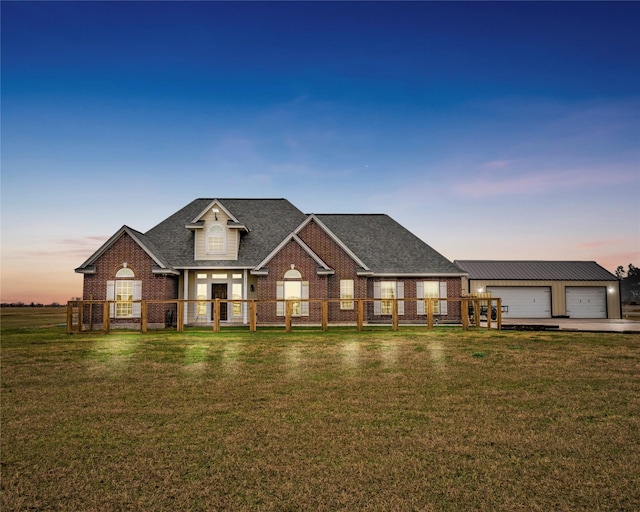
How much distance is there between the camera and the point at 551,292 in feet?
137

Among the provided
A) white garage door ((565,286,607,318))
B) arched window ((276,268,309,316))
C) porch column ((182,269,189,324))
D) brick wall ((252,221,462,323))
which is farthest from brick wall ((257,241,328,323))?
white garage door ((565,286,607,318))

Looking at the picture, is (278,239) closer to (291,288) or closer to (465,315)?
(291,288)

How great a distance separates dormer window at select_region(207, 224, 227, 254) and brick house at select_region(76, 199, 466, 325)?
0.06m

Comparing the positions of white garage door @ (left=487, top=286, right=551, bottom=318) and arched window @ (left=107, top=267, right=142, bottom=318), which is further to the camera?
white garage door @ (left=487, top=286, right=551, bottom=318)

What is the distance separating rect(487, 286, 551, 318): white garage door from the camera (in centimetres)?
4181

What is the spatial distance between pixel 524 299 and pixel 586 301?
5.42 metres

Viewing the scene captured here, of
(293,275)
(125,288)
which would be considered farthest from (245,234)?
(125,288)

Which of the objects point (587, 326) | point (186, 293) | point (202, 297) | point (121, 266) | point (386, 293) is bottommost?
point (587, 326)

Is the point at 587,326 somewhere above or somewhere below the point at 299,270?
below

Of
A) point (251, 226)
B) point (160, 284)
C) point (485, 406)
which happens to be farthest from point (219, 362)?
point (251, 226)

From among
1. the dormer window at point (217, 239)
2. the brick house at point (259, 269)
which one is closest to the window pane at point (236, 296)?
the brick house at point (259, 269)

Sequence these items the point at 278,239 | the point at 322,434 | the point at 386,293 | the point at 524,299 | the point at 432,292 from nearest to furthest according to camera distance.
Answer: the point at 322,434 → the point at 386,293 → the point at 432,292 → the point at 278,239 → the point at 524,299

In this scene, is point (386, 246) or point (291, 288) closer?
point (291, 288)

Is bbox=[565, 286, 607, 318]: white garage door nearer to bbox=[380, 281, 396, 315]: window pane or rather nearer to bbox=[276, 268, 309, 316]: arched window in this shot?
bbox=[380, 281, 396, 315]: window pane
